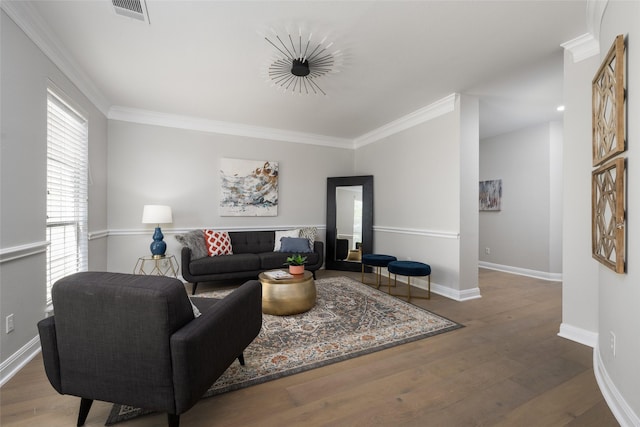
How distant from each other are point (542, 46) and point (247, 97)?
3201 millimetres

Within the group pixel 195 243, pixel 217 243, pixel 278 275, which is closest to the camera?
pixel 278 275

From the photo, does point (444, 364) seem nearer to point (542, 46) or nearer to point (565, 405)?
point (565, 405)

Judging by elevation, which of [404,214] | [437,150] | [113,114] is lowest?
[404,214]

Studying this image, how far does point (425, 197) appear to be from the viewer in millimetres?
4125

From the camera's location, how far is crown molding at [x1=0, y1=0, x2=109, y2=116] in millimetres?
1956

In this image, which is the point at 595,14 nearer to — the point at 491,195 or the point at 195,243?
the point at 491,195

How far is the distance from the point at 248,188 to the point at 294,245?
52.3 inches

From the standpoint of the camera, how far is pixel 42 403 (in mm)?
1644

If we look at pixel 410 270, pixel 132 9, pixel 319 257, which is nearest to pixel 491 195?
pixel 410 270

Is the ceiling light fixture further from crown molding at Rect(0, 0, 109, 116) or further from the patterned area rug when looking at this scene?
the patterned area rug

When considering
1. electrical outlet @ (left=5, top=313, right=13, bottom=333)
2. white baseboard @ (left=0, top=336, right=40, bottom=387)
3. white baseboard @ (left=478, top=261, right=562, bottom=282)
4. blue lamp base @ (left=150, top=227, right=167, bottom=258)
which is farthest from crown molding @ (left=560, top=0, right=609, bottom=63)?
blue lamp base @ (left=150, top=227, right=167, bottom=258)

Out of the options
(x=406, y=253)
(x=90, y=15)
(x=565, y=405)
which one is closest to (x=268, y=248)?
(x=406, y=253)

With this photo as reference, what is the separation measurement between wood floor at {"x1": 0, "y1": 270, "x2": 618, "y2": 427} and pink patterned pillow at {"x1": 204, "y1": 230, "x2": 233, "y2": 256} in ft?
7.26

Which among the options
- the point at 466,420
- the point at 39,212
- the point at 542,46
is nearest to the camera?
the point at 466,420
